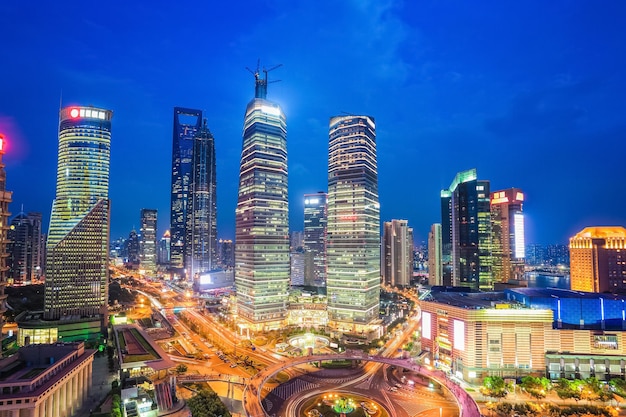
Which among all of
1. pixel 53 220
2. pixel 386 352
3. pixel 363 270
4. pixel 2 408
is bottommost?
pixel 386 352

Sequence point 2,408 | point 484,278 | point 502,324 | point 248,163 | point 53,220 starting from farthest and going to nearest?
point 484,278 < point 248,163 < point 53,220 < point 502,324 < point 2,408

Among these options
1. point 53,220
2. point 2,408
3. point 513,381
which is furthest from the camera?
point 53,220

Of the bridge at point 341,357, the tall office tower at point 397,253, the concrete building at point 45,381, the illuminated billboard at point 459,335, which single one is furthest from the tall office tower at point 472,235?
the concrete building at point 45,381

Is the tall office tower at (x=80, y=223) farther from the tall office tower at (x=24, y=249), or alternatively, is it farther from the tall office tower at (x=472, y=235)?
the tall office tower at (x=472, y=235)

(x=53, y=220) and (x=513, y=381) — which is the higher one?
(x=53, y=220)

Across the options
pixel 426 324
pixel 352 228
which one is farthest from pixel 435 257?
pixel 426 324

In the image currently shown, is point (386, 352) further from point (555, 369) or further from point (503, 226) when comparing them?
point (503, 226)

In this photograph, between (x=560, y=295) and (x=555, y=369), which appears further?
(x=560, y=295)

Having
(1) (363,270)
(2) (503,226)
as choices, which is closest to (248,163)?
(1) (363,270)
